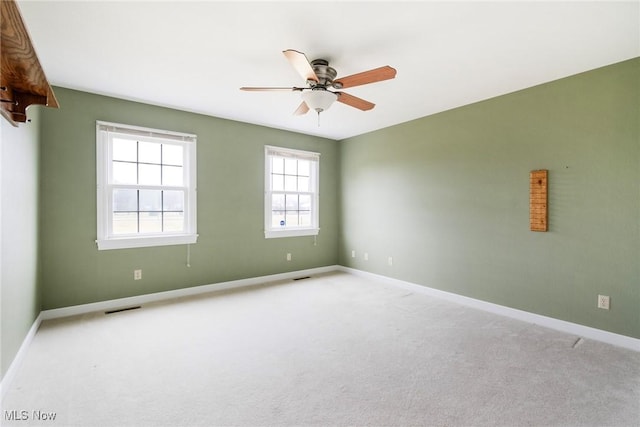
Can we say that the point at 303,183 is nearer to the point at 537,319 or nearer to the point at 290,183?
the point at 290,183

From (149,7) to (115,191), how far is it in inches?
93.4

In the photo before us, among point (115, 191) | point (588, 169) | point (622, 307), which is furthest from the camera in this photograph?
point (115, 191)

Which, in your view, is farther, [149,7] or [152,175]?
[152,175]

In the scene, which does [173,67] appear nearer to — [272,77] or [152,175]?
[272,77]

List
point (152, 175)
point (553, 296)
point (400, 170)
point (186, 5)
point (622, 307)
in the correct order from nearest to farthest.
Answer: point (186, 5) < point (622, 307) < point (553, 296) < point (152, 175) < point (400, 170)

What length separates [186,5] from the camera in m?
1.93

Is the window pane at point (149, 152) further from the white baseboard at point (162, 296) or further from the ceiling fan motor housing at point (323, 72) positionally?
the ceiling fan motor housing at point (323, 72)

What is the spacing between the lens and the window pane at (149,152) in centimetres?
380

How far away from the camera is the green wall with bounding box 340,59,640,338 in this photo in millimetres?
2678

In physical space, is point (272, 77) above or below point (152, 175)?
above

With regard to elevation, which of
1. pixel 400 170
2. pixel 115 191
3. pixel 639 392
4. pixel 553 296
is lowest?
pixel 639 392

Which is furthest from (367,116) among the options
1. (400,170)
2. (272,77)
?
(272,77)

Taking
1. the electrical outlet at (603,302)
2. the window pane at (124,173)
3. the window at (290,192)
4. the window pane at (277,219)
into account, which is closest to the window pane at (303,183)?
the window at (290,192)

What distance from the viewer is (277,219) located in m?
5.06
